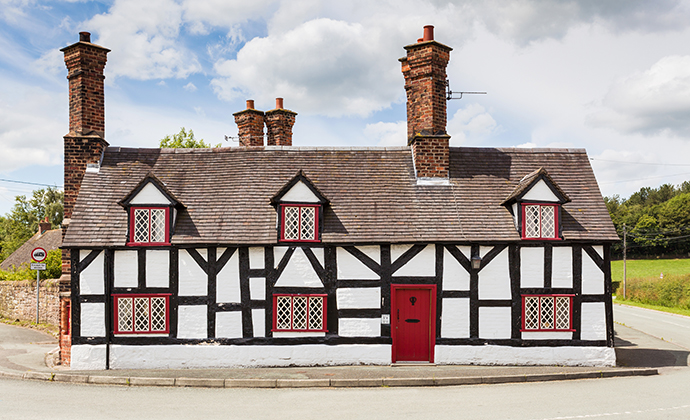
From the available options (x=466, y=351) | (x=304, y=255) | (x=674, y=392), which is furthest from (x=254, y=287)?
(x=674, y=392)

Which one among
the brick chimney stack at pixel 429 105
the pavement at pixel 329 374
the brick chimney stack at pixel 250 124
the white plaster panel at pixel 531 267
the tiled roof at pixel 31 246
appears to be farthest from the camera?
the tiled roof at pixel 31 246

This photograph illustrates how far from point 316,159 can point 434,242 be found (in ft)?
14.2

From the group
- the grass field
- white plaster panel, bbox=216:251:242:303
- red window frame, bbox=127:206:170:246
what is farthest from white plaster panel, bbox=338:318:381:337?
the grass field

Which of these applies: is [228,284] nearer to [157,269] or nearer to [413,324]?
[157,269]

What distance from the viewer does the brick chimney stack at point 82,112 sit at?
42.5 ft

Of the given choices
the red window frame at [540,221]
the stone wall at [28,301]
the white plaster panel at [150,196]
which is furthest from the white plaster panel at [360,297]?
Answer: the stone wall at [28,301]

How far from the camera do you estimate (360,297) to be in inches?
469

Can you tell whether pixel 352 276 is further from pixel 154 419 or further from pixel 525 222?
pixel 154 419

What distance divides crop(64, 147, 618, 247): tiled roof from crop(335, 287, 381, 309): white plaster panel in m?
1.26

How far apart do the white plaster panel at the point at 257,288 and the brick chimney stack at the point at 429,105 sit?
528 centimetres

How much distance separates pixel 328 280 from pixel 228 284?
8.25 ft

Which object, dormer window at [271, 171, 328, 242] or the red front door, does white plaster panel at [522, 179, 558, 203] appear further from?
dormer window at [271, 171, 328, 242]

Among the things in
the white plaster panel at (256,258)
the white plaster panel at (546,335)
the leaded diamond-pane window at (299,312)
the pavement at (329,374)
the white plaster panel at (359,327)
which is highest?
the white plaster panel at (256,258)

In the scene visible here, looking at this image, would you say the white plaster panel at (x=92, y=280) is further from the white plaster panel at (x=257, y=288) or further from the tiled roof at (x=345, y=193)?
the white plaster panel at (x=257, y=288)
